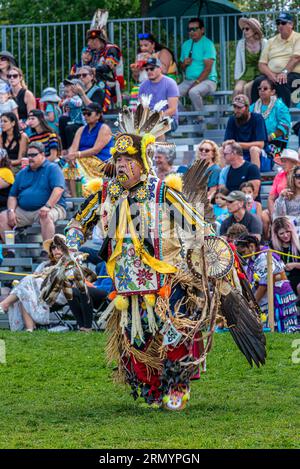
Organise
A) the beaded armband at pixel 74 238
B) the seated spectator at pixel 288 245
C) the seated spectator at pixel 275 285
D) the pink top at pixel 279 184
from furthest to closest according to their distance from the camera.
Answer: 1. the pink top at pixel 279 184
2. the seated spectator at pixel 288 245
3. the seated spectator at pixel 275 285
4. the beaded armband at pixel 74 238

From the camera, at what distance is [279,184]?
12516 millimetres

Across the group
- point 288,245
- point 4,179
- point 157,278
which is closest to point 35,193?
point 4,179

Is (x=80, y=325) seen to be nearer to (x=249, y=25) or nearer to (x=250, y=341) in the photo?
(x=250, y=341)

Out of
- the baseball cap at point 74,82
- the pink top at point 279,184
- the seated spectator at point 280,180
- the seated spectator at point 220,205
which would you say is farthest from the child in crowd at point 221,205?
the baseball cap at point 74,82

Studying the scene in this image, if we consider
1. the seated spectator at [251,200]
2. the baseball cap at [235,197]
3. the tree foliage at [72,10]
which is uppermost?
the tree foliage at [72,10]

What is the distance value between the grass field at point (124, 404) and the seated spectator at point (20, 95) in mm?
5147

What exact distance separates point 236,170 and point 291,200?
0.88 metres

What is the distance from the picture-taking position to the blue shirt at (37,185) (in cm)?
1298

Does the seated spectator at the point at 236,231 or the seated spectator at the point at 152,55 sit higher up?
the seated spectator at the point at 152,55

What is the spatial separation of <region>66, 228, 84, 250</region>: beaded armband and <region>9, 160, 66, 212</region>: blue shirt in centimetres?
492

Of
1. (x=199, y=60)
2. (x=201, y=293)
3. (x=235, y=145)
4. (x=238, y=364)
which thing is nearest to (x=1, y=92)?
(x=199, y=60)

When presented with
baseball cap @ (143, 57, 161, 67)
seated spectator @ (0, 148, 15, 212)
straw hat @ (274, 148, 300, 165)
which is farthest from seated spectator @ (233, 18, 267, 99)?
seated spectator @ (0, 148, 15, 212)

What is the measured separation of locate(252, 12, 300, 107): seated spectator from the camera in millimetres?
14508

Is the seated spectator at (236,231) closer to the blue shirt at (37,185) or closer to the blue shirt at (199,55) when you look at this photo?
the blue shirt at (37,185)
